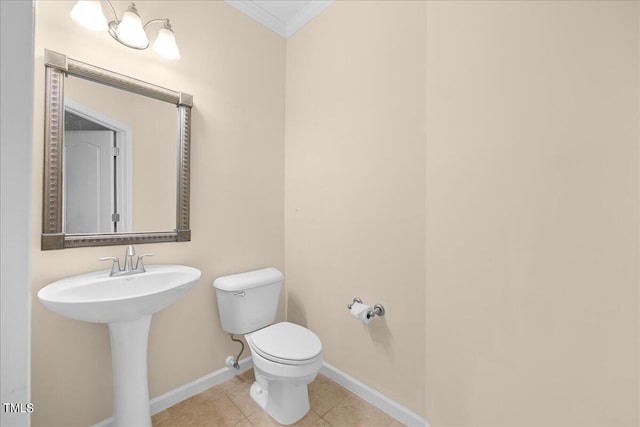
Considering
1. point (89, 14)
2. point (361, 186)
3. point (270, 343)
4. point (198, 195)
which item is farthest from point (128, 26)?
point (270, 343)

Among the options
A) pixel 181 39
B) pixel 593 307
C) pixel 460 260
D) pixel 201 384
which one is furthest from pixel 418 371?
pixel 181 39

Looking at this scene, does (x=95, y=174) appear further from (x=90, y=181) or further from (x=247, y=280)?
(x=247, y=280)

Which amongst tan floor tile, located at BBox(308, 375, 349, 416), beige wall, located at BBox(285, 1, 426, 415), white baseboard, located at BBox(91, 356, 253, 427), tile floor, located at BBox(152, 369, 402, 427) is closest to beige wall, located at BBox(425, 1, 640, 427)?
beige wall, located at BBox(285, 1, 426, 415)

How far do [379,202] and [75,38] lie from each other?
165 centimetres

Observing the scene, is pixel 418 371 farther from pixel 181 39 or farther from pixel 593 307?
pixel 181 39

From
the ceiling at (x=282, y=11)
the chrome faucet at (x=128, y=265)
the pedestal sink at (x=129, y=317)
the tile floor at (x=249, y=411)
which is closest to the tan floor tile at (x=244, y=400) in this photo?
the tile floor at (x=249, y=411)

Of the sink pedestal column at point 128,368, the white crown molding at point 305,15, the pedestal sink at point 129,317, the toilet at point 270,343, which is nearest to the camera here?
the pedestal sink at point 129,317

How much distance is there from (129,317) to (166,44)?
1.34 meters

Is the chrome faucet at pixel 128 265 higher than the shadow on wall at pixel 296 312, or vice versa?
the chrome faucet at pixel 128 265

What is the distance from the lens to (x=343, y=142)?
167 cm

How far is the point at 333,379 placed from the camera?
1734 millimetres

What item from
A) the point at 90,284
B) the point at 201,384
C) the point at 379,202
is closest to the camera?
the point at 90,284

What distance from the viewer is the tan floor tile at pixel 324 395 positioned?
151 centimetres

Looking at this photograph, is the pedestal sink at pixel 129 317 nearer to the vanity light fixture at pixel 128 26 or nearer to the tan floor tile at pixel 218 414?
the tan floor tile at pixel 218 414
